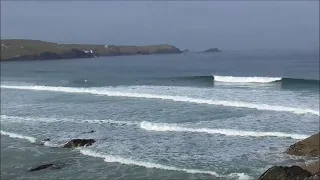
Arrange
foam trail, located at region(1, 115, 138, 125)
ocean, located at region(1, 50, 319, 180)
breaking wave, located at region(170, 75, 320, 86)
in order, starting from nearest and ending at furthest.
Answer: ocean, located at region(1, 50, 319, 180)
foam trail, located at region(1, 115, 138, 125)
breaking wave, located at region(170, 75, 320, 86)

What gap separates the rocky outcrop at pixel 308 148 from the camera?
16422 mm

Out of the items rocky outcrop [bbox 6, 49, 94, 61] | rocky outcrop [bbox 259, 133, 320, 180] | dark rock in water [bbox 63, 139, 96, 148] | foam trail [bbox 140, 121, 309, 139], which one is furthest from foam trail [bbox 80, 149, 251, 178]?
rocky outcrop [bbox 6, 49, 94, 61]

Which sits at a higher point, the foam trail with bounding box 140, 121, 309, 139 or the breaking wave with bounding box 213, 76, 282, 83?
the breaking wave with bounding box 213, 76, 282, 83

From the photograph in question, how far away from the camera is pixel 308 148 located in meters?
16.5

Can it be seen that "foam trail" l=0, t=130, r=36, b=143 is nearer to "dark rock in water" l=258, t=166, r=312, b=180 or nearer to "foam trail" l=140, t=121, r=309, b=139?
"foam trail" l=140, t=121, r=309, b=139

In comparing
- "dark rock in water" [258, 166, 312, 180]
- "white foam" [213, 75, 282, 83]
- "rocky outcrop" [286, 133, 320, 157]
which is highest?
"white foam" [213, 75, 282, 83]

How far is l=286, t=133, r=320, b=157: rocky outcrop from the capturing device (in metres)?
16.4

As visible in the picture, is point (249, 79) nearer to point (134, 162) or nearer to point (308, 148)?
point (308, 148)

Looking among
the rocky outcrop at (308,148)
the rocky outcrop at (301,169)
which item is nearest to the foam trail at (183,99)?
the rocky outcrop at (308,148)

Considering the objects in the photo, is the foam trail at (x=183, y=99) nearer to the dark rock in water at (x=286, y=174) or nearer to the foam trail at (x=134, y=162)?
the foam trail at (x=134, y=162)

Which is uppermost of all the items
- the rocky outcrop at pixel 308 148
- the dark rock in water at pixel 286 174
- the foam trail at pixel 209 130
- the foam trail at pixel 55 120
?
the dark rock in water at pixel 286 174

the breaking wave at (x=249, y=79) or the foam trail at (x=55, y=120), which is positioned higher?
the breaking wave at (x=249, y=79)

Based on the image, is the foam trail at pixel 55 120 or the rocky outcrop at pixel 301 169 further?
the foam trail at pixel 55 120

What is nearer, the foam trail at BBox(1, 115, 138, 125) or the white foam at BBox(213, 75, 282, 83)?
the foam trail at BBox(1, 115, 138, 125)
